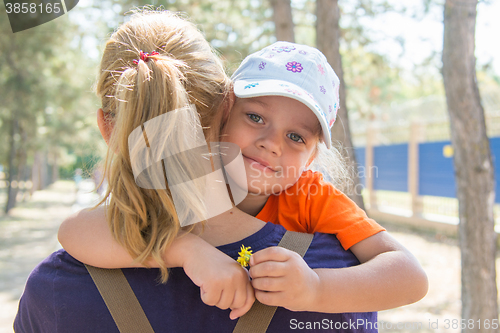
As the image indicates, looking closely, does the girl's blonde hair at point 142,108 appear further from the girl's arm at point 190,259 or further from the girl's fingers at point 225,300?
the girl's fingers at point 225,300

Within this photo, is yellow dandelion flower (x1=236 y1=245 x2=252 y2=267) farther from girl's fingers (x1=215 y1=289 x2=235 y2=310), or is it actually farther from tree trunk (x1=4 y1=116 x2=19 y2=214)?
tree trunk (x1=4 y1=116 x2=19 y2=214)

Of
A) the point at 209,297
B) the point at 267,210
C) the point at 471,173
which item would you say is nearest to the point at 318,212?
the point at 267,210

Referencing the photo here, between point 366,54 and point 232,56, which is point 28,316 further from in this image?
point 366,54

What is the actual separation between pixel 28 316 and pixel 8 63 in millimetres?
11264

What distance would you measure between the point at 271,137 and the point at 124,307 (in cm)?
85

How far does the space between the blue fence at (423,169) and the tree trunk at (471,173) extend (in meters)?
4.56

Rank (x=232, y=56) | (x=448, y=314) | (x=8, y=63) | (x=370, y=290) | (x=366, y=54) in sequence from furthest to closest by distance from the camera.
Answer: (x=8, y=63)
(x=366, y=54)
(x=232, y=56)
(x=448, y=314)
(x=370, y=290)

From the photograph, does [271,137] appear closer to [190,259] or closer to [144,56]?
[144,56]

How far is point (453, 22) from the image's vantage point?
9.73ft

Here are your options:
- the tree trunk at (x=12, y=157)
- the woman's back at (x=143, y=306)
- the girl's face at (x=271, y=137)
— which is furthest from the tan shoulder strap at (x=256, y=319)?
the tree trunk at (x=12, y=157)

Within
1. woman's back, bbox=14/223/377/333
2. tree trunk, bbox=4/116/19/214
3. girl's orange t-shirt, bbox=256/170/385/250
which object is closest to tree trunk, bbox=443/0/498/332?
girl's orange t-shirt, bbox=256/170/385/250

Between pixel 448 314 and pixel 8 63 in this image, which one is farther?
pixel 8 63

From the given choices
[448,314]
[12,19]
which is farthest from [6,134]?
[448,314]

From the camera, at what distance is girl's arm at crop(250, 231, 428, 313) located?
970 mm
